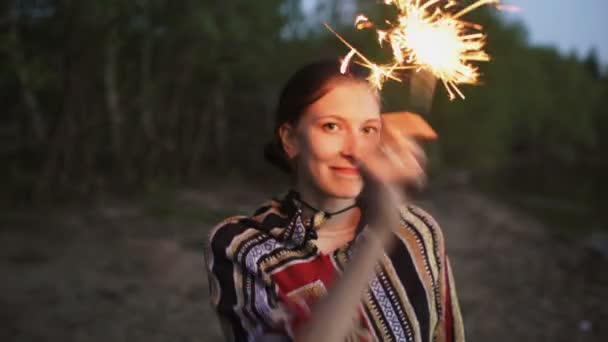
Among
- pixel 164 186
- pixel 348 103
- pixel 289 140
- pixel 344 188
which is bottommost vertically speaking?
pixel 164 186

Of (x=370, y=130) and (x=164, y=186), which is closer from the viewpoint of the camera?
(x=370, y=130)

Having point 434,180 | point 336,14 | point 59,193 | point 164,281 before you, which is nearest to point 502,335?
point 164,281

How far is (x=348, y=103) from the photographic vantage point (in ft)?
6.75

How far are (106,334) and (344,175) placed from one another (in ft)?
17.0

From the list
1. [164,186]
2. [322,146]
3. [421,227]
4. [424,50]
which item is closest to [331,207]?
[322,146]

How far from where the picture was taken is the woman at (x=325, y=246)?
2.00m

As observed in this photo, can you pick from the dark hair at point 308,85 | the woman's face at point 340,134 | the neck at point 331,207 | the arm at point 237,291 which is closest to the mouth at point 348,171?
the woman's face at point 340,134

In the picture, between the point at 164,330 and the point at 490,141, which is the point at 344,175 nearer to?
the point at 164,330

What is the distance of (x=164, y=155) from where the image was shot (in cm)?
1689

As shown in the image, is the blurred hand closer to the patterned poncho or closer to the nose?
the nose

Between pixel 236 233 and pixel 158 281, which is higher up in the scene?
pixel 236 233

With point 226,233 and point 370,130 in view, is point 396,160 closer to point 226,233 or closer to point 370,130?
point 370,130

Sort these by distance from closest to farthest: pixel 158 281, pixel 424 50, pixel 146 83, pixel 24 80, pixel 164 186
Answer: pixel 424 50
pixel 158 281
pixel 24 80
pixel 146 83
pixel 164 186

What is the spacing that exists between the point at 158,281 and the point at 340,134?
686cm
